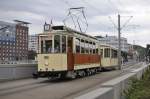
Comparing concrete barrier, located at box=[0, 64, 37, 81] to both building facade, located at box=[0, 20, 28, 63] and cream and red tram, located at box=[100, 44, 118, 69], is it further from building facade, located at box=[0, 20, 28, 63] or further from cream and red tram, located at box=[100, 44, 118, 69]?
building facade, located at box=[0, 20, 28, 63]

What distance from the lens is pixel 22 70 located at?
28.6 meters

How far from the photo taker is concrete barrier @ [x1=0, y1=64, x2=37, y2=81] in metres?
25.8

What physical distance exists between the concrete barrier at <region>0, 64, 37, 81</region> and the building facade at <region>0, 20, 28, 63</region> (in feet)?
49.1

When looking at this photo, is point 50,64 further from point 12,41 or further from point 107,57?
point 12,41

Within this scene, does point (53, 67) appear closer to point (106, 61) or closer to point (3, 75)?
point (3, 75)

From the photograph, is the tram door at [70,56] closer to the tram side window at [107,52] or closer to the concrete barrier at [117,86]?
the concrete barrier at [117,86]

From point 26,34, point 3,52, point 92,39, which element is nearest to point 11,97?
point 92,39

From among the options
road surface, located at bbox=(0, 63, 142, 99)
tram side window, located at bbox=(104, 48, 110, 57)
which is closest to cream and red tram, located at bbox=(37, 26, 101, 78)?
road surface, located at bbox=(0, 63, 142, 99)

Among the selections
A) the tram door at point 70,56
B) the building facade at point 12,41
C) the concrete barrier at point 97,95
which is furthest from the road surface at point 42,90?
the building facade at point 12,41

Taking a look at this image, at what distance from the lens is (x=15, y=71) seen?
2730 cm

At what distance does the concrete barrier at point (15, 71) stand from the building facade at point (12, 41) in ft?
49.1

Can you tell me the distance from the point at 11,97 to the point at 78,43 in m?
12.4

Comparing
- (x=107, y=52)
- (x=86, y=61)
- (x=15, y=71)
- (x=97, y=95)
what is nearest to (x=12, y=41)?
(x=107, y=52)

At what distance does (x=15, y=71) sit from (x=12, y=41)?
100 feet
